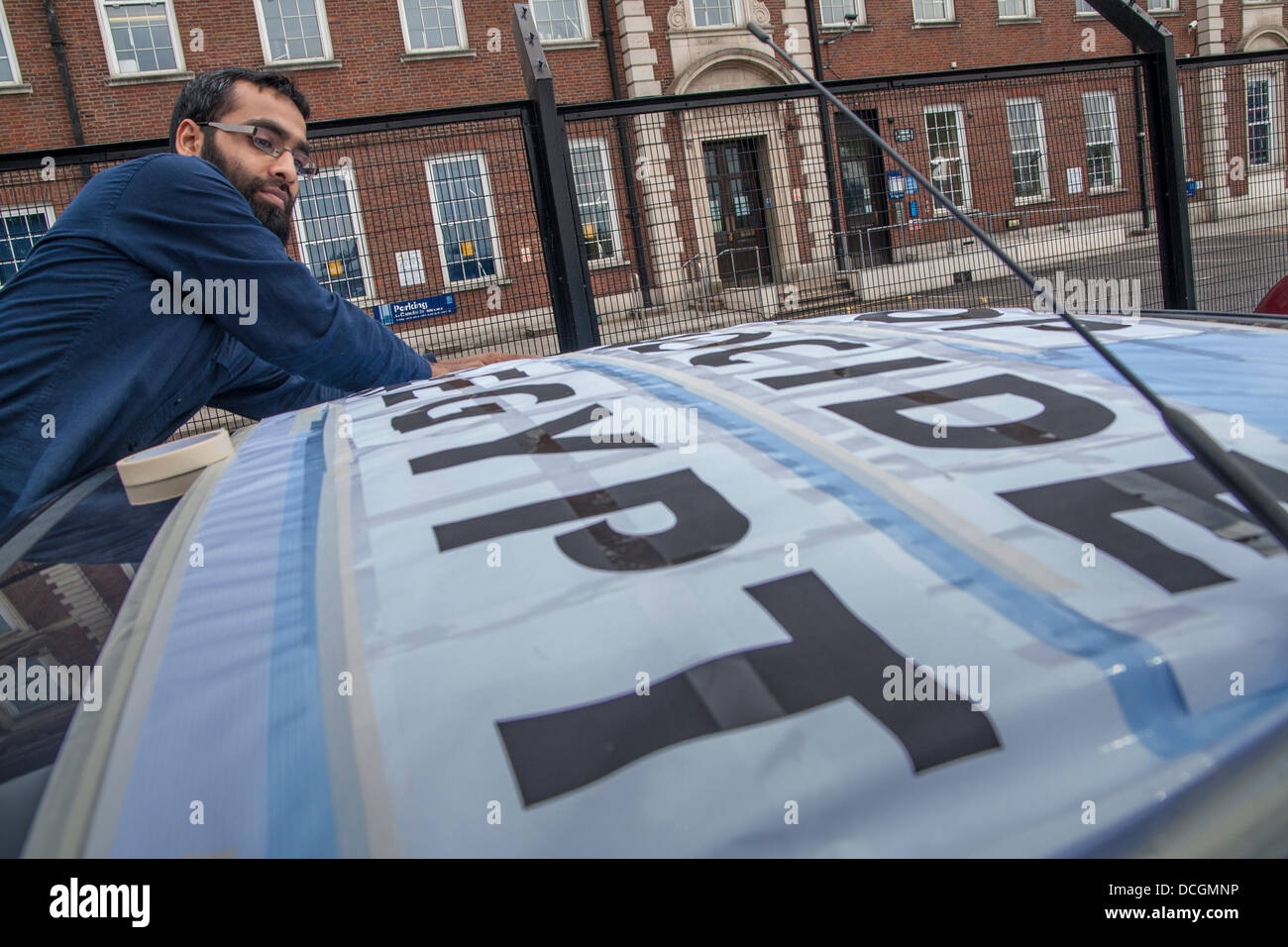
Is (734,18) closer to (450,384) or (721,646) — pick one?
(450,384)

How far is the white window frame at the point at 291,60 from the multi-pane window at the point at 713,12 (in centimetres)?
548

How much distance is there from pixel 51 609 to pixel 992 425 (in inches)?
44.6

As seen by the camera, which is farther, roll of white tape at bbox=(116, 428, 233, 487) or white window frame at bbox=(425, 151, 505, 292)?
white window frame at bbox=(425, 151, 505, 292)

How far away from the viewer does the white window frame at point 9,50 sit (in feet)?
40.4

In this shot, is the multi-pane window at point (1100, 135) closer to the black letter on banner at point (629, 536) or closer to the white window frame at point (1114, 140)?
the white window frame at point (1114, 140)

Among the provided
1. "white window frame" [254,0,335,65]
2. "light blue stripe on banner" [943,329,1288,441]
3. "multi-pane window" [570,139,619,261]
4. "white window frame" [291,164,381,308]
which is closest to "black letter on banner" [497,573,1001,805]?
"light blue stripe on banner" [943,329,1288,441]

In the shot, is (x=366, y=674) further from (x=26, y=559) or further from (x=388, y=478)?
(x=26, y=559)

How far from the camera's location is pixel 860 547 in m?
0.80

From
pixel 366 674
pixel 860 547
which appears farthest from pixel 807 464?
pixel 366 674

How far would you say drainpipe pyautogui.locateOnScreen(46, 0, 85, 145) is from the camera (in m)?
12.5

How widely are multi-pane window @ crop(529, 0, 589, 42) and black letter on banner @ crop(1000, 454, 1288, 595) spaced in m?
→ 16.3

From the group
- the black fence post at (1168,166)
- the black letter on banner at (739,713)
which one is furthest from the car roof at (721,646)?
the black fence post at (1168,166)

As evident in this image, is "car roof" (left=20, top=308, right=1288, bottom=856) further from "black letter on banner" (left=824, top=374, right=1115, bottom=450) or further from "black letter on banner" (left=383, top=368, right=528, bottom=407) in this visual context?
"black letter on banner" (left=383, top=368, right=528, bottom=407)
